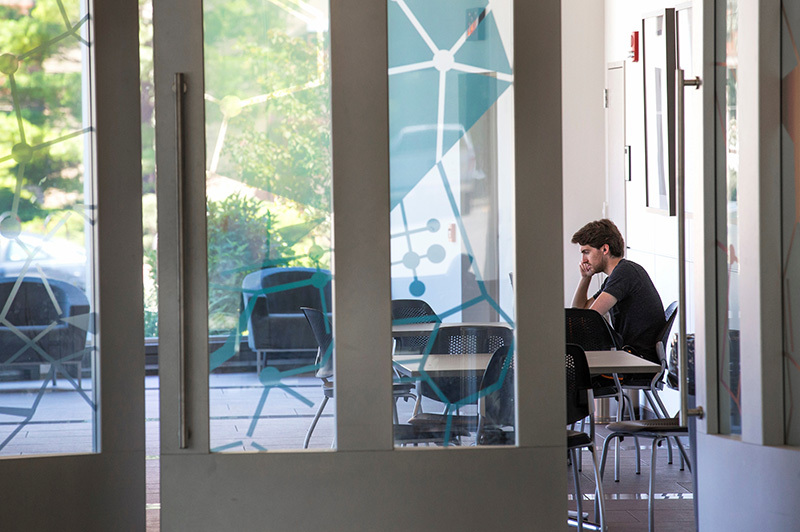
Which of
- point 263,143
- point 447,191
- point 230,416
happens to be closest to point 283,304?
point 230,416

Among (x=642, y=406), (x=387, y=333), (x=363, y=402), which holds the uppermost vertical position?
(x=387, y=333)

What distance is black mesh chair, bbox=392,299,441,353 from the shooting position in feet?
9.86

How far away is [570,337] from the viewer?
16.9ft

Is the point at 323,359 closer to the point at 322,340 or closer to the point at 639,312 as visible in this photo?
the point at 322,340

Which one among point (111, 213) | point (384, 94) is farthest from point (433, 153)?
point (111, 213)

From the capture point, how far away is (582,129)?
8641 mm

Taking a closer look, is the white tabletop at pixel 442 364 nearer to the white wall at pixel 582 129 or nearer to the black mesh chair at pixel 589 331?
the black mesh chair at pixel 589 331

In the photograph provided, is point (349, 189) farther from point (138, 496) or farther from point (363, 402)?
point (138, 496)

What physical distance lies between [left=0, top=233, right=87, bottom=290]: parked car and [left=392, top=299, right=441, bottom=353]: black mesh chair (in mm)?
1124

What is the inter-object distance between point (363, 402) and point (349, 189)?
0.69 metres

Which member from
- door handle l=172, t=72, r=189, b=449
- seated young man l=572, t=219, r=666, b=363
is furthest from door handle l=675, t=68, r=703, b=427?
seated young man l=572, t=219, r=666, b=363

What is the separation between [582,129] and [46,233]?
6.31 metres

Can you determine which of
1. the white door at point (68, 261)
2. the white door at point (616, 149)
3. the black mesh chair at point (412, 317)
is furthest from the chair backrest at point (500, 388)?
the white door at point (616, 149)

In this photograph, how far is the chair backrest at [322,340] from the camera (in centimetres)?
300
